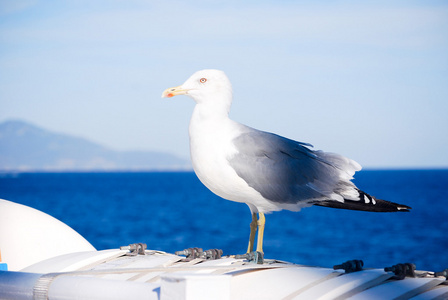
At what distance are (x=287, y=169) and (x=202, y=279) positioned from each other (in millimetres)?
2855

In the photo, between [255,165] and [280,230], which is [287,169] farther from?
[280,230]

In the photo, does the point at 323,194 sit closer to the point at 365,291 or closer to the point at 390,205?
the point at 390,205

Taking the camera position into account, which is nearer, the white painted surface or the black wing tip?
the black wing tip

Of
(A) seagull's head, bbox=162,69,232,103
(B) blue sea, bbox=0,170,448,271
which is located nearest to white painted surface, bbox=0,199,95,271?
(A) seagull's head, bbox=162,69,232,103

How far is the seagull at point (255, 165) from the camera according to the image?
540 cm

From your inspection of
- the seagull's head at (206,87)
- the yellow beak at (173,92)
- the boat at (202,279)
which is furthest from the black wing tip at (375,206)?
the yellow beak at (173,92)

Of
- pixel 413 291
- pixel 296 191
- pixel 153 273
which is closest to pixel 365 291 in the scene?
pixel 413 291

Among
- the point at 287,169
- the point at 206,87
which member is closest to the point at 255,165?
the point at 287,169

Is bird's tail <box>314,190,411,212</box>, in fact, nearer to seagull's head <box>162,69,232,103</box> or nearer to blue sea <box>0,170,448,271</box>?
seagull's head <box>162,69,232,103</box>

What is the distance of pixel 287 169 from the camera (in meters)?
5.79

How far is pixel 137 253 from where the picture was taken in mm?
5848

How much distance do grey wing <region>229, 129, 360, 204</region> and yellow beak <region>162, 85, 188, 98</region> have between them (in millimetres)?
597

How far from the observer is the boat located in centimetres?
312

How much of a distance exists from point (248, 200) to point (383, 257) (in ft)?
112
